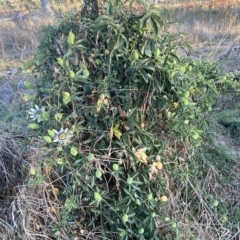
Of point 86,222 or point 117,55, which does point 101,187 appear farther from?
point 117,55

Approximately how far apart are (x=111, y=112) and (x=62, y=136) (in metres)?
0.24

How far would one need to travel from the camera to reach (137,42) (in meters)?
1.43

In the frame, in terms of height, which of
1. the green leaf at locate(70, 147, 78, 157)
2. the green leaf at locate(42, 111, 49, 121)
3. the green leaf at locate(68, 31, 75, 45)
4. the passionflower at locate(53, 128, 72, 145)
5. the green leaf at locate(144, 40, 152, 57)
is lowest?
the green leaf at locate(70, 147, 78, 157)

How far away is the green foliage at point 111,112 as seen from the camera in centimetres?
138

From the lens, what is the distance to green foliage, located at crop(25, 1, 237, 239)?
1.38 meters

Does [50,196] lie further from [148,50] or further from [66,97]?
[148,50]

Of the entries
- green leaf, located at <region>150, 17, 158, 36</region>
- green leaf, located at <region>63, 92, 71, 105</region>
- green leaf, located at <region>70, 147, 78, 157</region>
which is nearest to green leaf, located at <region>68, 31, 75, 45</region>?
green leaf, located at <region>63, 92, 71, 105</region>

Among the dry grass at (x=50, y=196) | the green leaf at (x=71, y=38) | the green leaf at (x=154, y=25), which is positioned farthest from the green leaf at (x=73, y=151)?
the green leaf at (x=154, y=25)

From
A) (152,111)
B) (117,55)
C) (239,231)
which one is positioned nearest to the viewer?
(117,55)

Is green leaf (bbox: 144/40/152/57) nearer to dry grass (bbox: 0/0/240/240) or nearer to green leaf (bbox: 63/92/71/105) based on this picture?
green leaf (bbox: 63/92/71/105)

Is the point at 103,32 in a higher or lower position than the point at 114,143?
higher

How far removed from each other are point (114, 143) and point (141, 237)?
17.0 inches

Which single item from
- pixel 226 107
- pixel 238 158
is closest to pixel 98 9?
pixel 238 158

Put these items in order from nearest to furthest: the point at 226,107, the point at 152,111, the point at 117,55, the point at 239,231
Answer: the point at 117,55 < the point at 152,111 < the point at 239,231 < the point at 226,107
